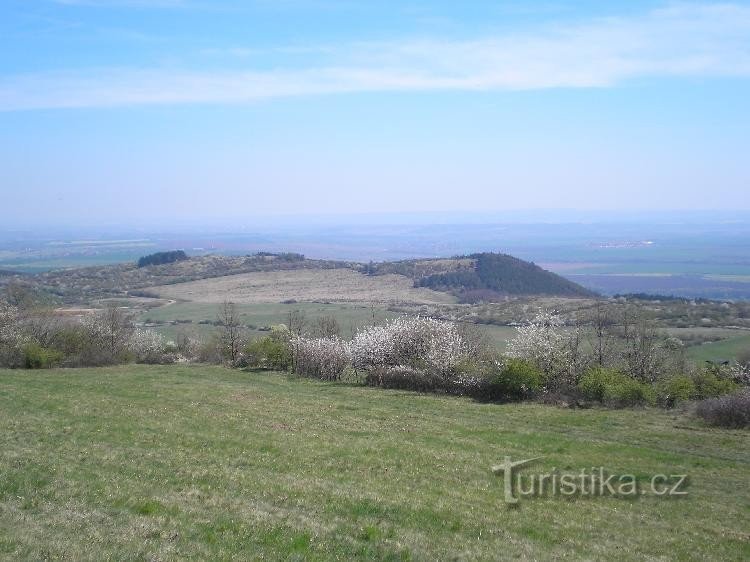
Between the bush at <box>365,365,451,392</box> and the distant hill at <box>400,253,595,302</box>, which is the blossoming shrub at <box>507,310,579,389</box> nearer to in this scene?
the bush at <box>365,365,451,392</box>

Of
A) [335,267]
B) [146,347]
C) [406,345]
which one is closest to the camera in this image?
[406,345]

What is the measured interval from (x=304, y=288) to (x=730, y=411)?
10473 cm

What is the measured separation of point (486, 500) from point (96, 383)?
23763 millimetres

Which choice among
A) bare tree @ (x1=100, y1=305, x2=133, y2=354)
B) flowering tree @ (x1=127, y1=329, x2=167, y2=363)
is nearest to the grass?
flowering tree @ (x1=127, y1=329, x2=167, y2=363)

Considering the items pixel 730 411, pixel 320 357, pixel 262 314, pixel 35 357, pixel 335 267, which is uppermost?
pixel 335 267

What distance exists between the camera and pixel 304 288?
12538cm

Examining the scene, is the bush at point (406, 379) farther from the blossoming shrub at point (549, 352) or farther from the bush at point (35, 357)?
the bush at point (35, 357)

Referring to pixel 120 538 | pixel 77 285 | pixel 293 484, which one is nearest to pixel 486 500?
pixel 293 484

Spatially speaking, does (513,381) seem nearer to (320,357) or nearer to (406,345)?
(406,345)

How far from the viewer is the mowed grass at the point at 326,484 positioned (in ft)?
32.0

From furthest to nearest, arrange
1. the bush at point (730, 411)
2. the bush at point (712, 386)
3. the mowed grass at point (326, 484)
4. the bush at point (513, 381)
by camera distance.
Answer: the bush at point (513, 381) → the bush at point (712, 386) → the bush at point (730, 411) → the mowed grass at point (326, 484)

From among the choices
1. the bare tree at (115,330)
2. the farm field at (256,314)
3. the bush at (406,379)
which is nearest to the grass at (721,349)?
the bush at (406,379)

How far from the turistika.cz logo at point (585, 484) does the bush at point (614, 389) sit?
13.8 metres

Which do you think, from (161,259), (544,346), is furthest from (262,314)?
(161,259)
